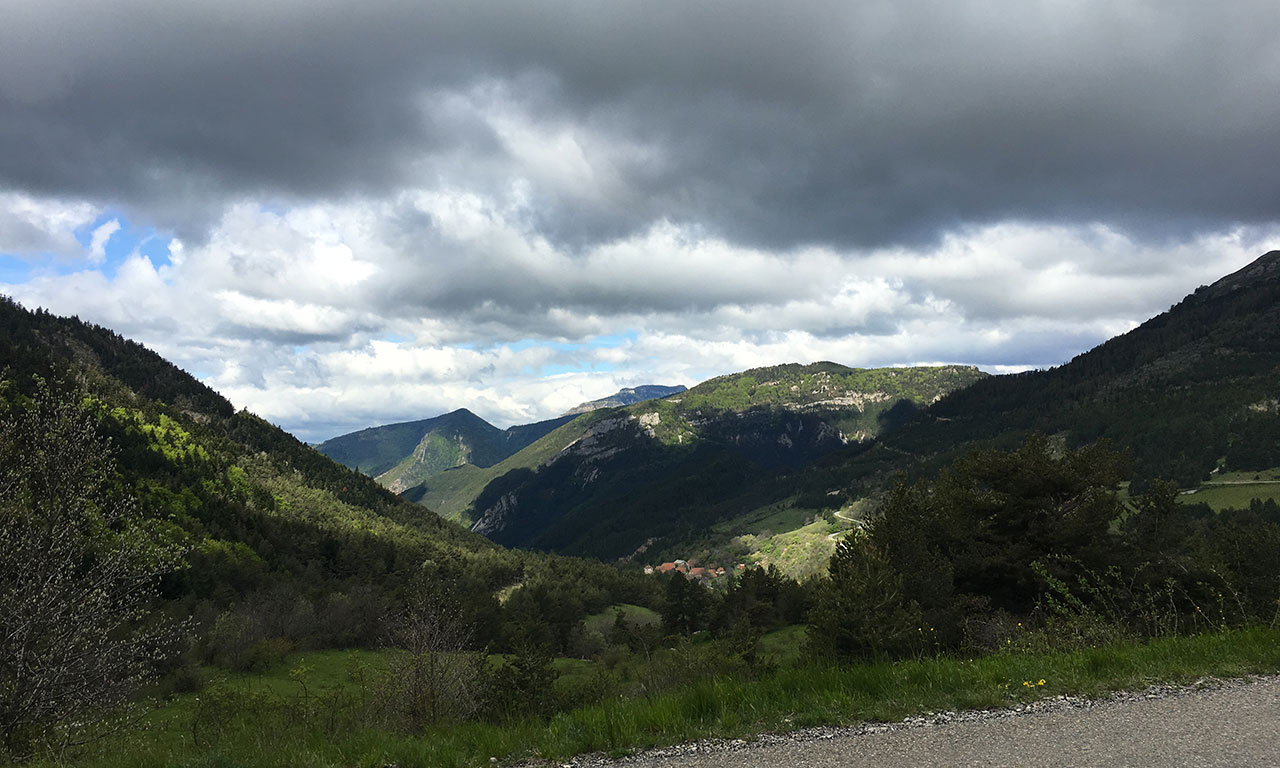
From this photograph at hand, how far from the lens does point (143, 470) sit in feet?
415

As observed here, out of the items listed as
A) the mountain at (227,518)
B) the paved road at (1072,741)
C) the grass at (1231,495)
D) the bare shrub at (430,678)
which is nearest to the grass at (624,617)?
the mountain at (227,518)

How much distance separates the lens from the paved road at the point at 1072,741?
695 cm

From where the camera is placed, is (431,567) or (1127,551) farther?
(431,567)

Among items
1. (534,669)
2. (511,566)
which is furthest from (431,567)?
(534,669)

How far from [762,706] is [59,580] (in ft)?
48.4

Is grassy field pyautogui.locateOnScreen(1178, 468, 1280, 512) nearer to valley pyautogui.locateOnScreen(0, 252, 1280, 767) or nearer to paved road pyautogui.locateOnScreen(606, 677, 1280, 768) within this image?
valley pyautogui.locateOnScreen(0, 252, 1280, 767)

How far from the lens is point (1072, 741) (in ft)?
24.6

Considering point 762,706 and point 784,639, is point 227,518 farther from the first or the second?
point 762,706

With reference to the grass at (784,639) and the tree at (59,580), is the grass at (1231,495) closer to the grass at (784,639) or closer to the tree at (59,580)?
the grass at (784,639)

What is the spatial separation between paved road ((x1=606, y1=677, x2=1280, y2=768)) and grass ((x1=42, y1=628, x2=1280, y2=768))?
0.56 m

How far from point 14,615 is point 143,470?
150 m

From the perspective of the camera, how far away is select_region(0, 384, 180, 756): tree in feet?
38.9

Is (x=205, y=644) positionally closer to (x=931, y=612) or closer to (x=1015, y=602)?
(x=931, y=612)

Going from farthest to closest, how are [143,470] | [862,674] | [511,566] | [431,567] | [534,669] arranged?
[511,566]
[143,470]
[431,567]
[534,669]
[862,674]
